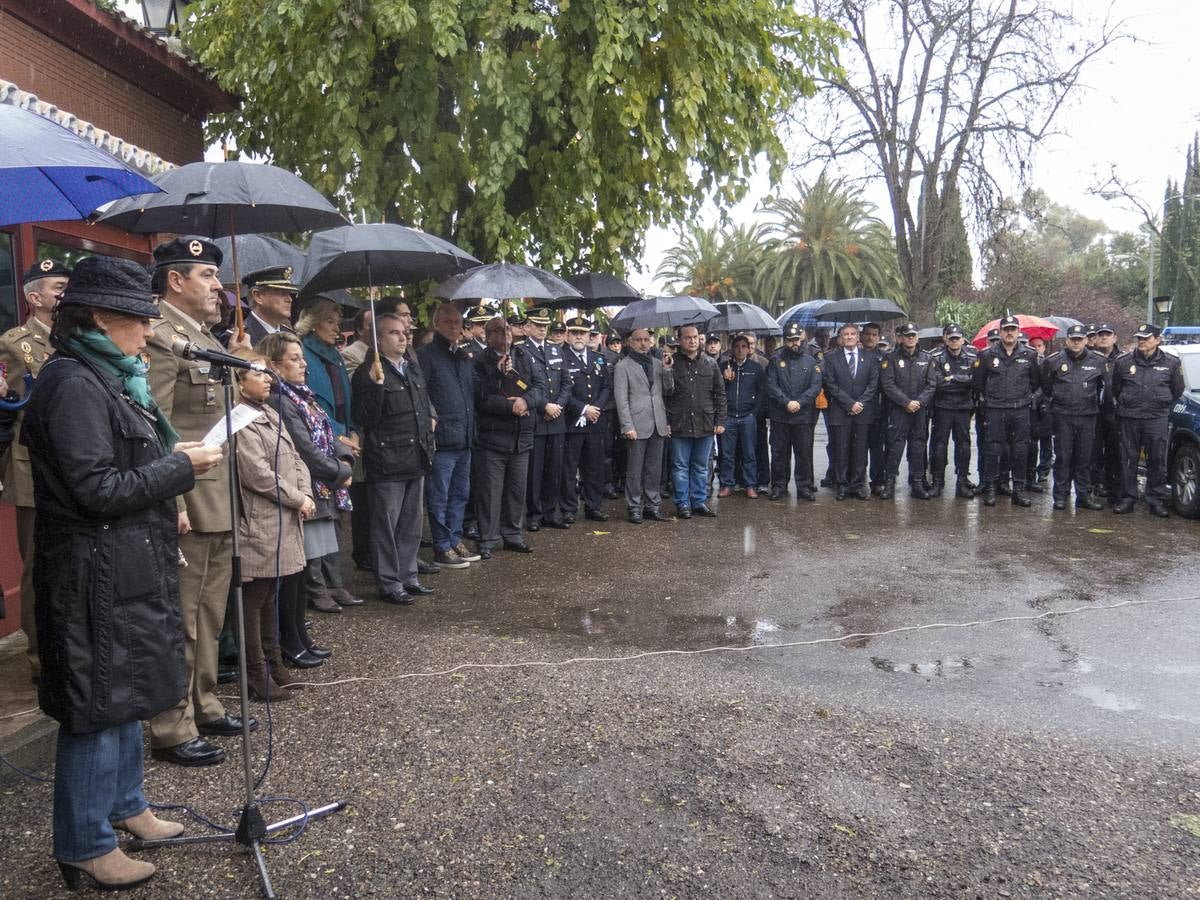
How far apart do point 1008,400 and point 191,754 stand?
32.8 feet

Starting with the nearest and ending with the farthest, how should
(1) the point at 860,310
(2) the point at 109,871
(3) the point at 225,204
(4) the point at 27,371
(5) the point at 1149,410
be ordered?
(2) the point at 109,871 < (4) the point at 27,371 < (3) the point at 225,204 < (5) the point at 1149,410 < (1) the point at 860,310

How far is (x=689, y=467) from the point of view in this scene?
10867 mm

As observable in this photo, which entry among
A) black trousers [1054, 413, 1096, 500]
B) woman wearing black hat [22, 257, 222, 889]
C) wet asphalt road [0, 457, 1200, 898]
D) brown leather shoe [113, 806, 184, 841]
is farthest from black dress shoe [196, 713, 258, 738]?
black trousers [1054, 413, 1096, 500]

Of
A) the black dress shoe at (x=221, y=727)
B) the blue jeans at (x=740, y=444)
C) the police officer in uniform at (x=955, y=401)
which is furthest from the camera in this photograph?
the blue jeans at (x=740, y=444)

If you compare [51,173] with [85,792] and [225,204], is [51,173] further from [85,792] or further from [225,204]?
[85,792]

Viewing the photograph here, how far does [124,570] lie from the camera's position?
3.15 m

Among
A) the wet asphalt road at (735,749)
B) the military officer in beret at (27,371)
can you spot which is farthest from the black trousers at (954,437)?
the military officer in beret at (27,371)

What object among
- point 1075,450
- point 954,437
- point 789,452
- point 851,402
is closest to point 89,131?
point 789,452

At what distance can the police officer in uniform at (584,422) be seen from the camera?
10164 millimetres

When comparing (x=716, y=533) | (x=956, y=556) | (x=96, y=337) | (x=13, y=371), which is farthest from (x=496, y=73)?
(x=96, y=337)

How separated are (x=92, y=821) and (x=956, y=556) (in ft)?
23.6

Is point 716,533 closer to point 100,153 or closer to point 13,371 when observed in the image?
point 13,371

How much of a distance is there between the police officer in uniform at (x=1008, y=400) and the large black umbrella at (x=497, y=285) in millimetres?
5767

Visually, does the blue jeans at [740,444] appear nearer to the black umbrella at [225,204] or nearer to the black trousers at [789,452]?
the black trousers at [789,452]
